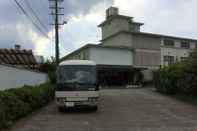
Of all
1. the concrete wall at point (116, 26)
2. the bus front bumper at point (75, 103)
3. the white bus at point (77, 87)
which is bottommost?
the bus front bumper at point (75, 103)

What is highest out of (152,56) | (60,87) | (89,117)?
(152,56)

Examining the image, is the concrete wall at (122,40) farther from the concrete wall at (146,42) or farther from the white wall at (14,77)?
the white wall at (14,77)

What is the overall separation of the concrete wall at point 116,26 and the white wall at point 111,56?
6.46 metres

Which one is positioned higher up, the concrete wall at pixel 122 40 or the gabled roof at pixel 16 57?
the concrete wall at pixel 122 40

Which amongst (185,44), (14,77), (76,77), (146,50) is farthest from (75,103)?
(185,44)

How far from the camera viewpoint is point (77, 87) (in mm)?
16281

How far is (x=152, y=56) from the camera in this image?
48.4 metres

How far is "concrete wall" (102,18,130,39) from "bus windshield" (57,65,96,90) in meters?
33.8

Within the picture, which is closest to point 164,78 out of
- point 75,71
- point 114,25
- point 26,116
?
point 75,71

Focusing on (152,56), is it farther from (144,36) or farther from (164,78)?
(164,78)

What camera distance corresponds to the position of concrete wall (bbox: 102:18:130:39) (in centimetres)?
5084

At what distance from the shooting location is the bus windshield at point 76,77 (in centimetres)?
1636

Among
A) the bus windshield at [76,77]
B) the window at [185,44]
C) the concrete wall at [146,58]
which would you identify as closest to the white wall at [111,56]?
the concrete wall at [146,58]

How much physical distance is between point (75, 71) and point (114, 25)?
35421 millimetres
